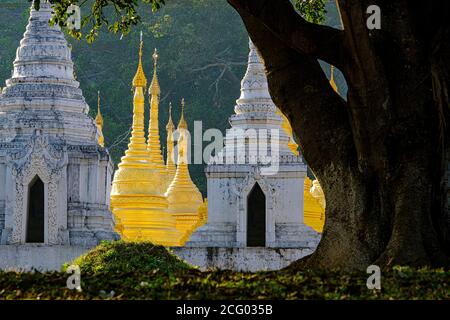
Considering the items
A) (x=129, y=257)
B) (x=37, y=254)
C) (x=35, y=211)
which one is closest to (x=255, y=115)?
(x=35, y=211)

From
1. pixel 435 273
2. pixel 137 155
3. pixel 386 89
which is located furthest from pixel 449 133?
pixel 137 155

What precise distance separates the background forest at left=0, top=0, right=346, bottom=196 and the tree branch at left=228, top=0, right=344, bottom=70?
38648mm

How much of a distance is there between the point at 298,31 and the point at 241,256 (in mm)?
14420

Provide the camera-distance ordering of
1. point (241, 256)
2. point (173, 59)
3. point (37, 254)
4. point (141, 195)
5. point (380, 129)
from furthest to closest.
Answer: point (173, 59) → point (141, 195) → point (241, 256) → point (37, 254) → point (380, 129)

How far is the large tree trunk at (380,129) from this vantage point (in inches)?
528

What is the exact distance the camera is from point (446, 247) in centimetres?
1350

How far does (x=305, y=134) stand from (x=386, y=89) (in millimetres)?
946

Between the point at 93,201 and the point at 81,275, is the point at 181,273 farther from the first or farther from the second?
the point at 93,201

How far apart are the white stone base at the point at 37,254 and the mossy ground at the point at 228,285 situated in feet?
48.7

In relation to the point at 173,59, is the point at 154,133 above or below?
below

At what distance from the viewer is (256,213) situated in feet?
101

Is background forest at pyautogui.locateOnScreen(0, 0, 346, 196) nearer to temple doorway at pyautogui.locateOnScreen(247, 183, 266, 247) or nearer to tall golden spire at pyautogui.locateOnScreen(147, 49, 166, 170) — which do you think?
tall golden spire at pyautogui.locateOnScreen(147, 49, 166, 170)

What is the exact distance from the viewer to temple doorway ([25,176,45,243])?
28844 millimetres

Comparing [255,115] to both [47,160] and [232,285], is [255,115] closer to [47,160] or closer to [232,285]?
[47,160]
